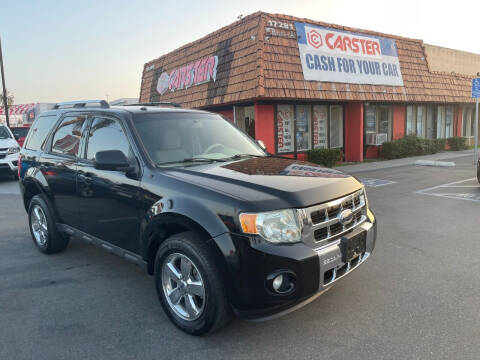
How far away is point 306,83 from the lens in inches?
525

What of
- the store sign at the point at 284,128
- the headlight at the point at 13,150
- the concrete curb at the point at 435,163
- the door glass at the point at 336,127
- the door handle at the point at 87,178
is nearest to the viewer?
the door handle at the point at 87,178

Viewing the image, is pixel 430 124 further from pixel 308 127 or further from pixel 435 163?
pixel 308 127

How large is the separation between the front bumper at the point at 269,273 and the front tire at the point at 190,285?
0.15 m

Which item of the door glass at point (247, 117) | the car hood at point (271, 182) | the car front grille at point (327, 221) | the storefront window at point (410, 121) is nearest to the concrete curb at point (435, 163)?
the storefront window at point (410, 121)

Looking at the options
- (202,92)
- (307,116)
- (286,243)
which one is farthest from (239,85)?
(286,243)

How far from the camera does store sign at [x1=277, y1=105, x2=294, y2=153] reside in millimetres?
14383

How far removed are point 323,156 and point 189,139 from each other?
10800mm

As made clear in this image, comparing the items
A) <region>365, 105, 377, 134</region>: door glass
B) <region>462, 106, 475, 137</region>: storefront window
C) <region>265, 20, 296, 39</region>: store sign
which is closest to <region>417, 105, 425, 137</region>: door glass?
<region>365, 105, 377, 134</region>: door glass

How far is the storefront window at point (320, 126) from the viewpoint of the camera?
15.7m

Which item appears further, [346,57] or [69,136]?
[346,57]

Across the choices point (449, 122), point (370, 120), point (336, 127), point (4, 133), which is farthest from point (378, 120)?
point (4, 133)

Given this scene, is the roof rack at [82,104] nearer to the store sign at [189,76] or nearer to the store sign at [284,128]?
the store sign at [189,76]

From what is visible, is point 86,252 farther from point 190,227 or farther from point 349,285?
point 349,285

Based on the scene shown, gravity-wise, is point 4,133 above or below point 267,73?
below
